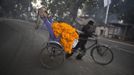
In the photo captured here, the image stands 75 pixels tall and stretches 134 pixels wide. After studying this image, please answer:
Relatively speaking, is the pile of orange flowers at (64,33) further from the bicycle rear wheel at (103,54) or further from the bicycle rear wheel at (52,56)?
the bicycle rear wheel at (103,54)

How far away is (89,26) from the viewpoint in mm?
8234

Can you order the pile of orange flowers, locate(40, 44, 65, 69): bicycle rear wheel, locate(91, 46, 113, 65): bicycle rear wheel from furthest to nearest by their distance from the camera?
locate(91, 46, 113, 65): bicycle rear wheel, the pile of orange flowers, locate(40, 44, 65, 69): bicycle rear wheel

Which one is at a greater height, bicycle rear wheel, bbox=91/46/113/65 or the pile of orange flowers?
the pile of orange flowers

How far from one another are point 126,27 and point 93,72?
116ft

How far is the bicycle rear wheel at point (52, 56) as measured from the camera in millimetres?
6984

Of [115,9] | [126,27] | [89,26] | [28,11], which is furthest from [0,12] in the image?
[89,26]

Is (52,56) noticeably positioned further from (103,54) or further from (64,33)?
(103,54)

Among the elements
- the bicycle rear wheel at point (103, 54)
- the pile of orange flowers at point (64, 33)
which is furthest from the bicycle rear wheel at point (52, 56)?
the bicycle rear wheel at point (103, 54)

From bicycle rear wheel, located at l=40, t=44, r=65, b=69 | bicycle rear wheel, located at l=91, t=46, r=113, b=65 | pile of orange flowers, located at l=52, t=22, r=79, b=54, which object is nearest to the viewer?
bicycle rear wheel, located at l=40, t=44, r=65, b=69

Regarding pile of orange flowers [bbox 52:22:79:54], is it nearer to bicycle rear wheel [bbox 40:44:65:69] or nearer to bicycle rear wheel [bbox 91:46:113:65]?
bicycle rear wheel [bbox 40:44:65:69]

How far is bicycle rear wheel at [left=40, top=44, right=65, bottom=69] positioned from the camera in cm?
698

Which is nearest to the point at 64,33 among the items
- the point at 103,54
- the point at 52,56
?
the point at 52,56

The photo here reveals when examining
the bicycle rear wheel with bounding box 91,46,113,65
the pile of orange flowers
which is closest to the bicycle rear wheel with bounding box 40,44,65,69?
the pile of orange flowers

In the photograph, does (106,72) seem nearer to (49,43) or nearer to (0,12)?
(49,43)
